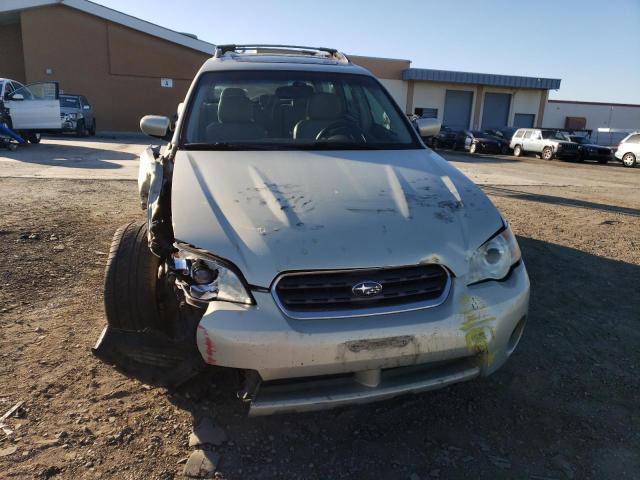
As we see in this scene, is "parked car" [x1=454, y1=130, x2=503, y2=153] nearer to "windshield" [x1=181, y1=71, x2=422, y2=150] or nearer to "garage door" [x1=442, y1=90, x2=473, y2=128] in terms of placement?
"garage door" [x1=442, y1=90, x2=473, y2=128]

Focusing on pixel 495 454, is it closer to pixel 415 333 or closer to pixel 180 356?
pixel 415 333

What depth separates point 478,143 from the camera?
24.8 meters

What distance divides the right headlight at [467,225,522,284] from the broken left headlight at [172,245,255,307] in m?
1.07

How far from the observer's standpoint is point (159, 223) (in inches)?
99.4

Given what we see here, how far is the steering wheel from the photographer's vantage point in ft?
11.8

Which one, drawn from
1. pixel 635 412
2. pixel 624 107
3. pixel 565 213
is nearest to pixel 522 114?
pixel 624 107

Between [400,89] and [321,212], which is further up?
[400,89]

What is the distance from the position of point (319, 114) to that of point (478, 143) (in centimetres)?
2282

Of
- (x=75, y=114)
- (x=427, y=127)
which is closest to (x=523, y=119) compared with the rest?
(x=75, y=114)

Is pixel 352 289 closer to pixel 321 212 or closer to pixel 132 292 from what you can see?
pixel 321 212

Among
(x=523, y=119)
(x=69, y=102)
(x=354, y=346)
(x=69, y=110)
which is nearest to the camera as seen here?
(x=354, y=346)

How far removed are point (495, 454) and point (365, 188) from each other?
1454mm

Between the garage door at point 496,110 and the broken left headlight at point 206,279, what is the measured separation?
38230 mm

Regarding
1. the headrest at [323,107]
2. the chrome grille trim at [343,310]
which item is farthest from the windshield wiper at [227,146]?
the chrome grille trim at [343,310]
